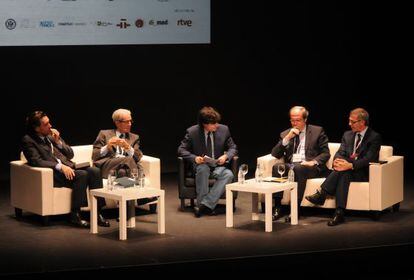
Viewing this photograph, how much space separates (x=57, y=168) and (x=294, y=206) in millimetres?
2052

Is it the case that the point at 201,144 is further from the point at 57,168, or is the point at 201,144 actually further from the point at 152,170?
the point at 57,168

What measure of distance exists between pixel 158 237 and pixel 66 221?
1031mm

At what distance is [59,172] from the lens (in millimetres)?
7512

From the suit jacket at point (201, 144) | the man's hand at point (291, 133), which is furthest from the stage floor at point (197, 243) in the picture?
the man's hand at point (291, 133)

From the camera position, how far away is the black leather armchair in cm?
805

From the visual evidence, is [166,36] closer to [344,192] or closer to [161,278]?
[344,192]

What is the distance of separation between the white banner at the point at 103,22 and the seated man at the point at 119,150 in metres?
1.59

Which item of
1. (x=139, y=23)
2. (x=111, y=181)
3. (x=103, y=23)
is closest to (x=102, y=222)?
(x=111, y=181)

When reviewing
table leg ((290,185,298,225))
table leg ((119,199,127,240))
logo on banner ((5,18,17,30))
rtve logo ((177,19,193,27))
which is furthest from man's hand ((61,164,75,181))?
rtve logo ((177,19,193,27))

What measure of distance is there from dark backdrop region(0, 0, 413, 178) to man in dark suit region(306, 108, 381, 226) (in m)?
2.79

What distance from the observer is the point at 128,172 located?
7.84 metres

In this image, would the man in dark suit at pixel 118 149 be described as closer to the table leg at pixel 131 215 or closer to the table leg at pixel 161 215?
the table leg at pixel 131 215

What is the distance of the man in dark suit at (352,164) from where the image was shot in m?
7.56

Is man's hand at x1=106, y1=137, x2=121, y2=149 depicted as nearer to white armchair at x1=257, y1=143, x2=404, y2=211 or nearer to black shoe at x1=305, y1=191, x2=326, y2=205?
white armchair at x1=257, y1=143, x2=404, y2=211
